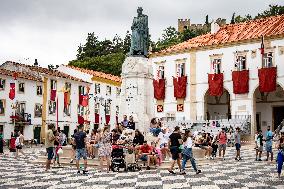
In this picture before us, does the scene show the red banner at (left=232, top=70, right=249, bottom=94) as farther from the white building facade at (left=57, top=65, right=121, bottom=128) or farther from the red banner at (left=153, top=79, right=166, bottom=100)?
the white building facade at (left=57, top=65, right=121, bottom=128)

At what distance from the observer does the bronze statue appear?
1959 cm

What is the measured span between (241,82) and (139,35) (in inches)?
754

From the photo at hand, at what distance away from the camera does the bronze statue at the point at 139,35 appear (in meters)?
19.6

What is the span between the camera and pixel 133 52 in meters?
19.6

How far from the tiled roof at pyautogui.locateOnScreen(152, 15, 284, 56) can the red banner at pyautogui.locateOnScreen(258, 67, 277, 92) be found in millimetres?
3271

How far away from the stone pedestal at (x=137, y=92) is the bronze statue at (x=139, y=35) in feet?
1.61

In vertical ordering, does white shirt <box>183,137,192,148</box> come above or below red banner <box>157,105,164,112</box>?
below

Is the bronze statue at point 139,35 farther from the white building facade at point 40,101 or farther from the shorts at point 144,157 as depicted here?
the white building facade at point 40,101

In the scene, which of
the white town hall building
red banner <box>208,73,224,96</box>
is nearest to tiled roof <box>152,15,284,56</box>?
the white town hall building

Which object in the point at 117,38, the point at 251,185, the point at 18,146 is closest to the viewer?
the point at 251,185

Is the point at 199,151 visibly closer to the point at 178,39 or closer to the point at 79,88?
the point at 79,88

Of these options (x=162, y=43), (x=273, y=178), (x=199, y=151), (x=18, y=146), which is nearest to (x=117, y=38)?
(x=162, y=43)

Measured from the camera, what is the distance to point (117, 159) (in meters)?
14.4

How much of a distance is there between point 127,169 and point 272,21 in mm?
30539
